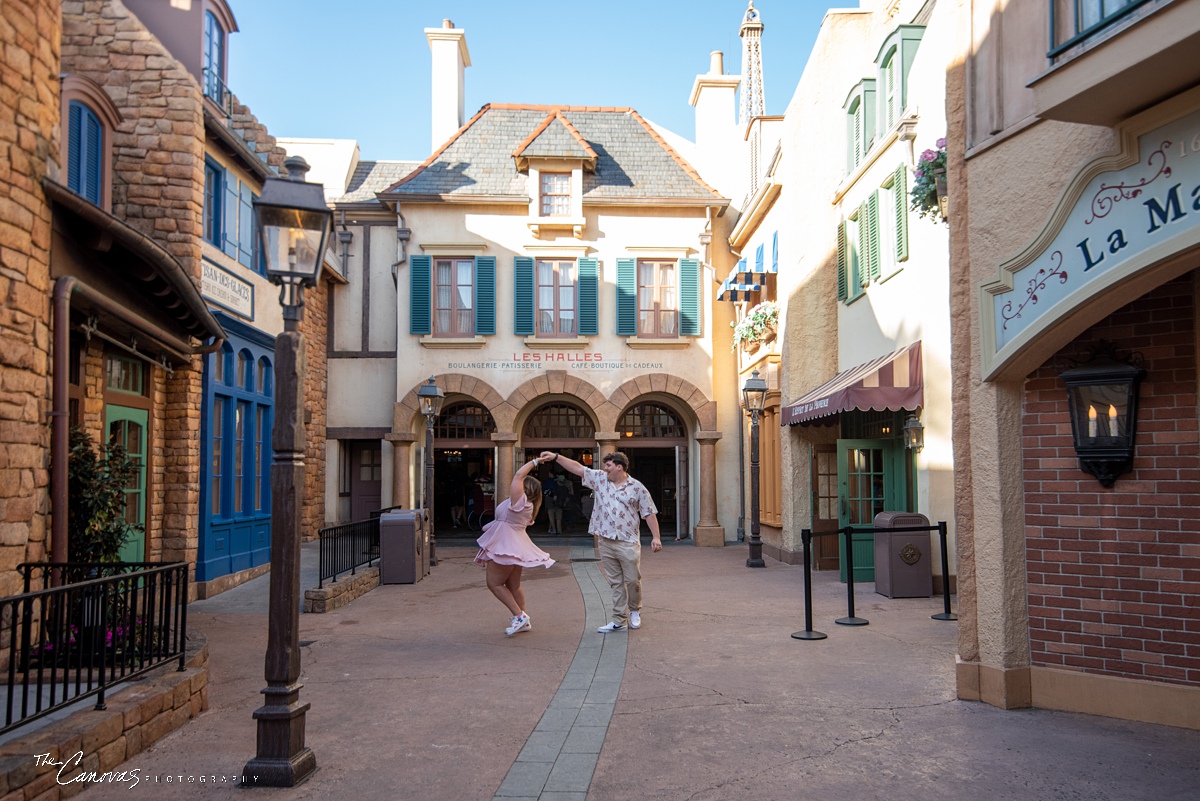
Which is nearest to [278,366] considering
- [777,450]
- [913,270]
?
[913,270]

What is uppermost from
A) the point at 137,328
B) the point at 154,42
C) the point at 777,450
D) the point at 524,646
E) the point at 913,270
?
the point at 154,42

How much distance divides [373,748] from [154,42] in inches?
392

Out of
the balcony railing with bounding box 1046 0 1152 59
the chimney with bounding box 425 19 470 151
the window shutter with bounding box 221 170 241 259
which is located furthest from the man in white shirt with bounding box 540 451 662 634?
the chimney with bounding box 425 19 470 151

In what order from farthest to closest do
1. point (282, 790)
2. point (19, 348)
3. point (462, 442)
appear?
point (462, 442) < point (19, 348) < point (282, 790)

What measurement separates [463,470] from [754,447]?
1077 cm

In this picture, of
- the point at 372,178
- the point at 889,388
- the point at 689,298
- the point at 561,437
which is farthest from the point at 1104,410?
the point at 372,178

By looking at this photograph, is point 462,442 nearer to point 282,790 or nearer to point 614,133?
point 614,133

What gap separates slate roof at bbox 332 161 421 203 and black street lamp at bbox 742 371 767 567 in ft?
33.1

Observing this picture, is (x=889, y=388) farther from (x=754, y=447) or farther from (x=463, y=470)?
(x=463, y=470)

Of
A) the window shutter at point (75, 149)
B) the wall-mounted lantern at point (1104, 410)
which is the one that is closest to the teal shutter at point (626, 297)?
the window shutter at point (75, 149)

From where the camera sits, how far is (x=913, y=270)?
11.5 m

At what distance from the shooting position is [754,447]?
650 inches

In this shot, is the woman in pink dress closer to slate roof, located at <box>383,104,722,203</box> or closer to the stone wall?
the stone wall

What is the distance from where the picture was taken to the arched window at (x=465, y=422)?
21.8 metres
